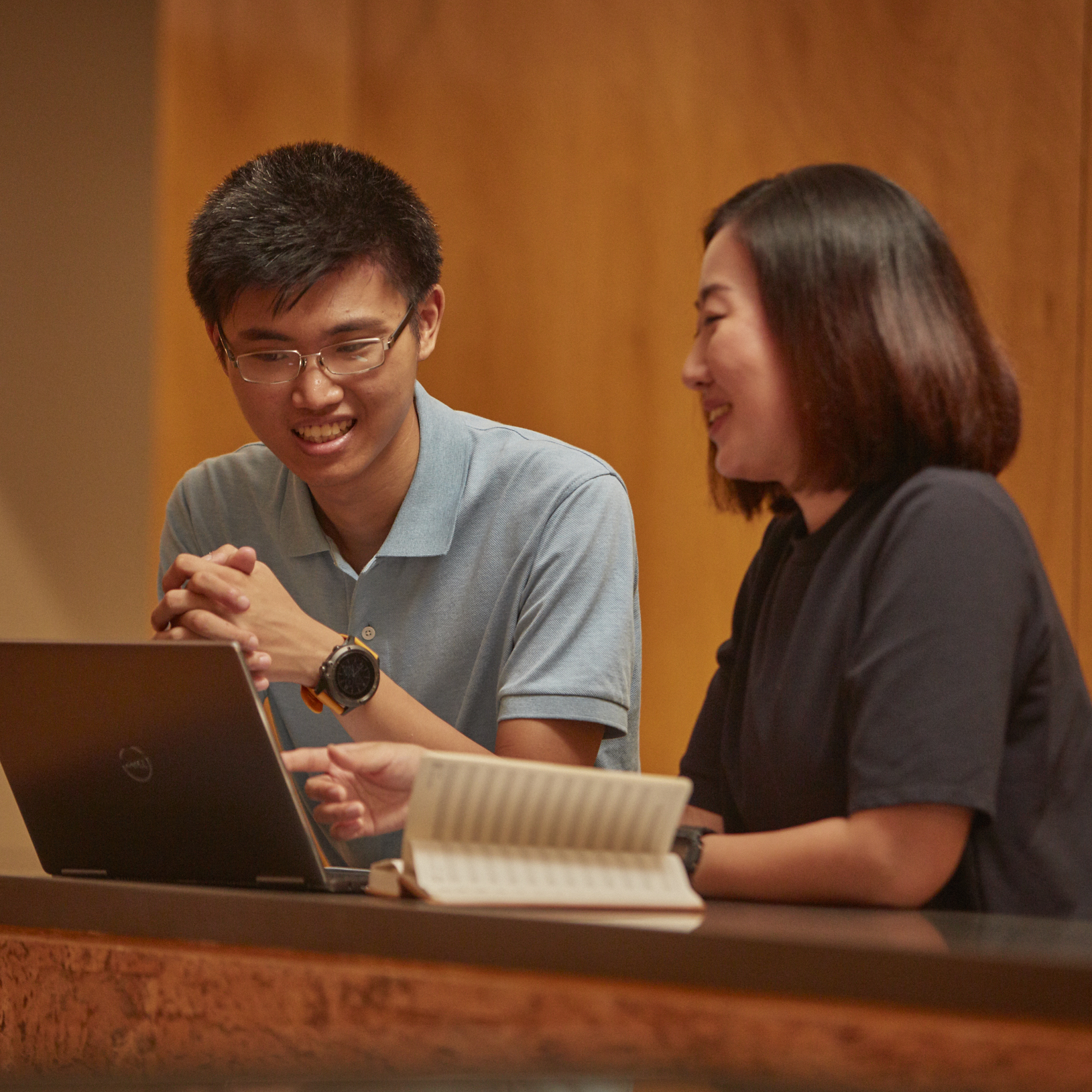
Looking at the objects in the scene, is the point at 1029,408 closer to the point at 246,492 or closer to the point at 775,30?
the point at 775,30

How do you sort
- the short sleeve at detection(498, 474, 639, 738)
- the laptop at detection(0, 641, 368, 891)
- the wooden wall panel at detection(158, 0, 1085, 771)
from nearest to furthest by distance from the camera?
1. the laptop at detection(0, 641, 368, 891)
2. the short sleeve at detection(498, 474, 639, 738)
3. the wooden wall panel at detection(158, 0, 1085, 771)

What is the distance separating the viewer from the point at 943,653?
1.01m

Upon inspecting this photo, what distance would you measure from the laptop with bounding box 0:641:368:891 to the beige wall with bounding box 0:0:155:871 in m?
1.59

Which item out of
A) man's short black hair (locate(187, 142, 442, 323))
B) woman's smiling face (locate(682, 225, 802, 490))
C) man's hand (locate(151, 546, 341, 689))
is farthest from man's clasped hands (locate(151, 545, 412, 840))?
woman's smiling face (locate(682, 225, 802, 490))

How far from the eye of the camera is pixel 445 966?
0.84 m

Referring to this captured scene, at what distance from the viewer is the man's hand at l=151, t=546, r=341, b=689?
1430mm

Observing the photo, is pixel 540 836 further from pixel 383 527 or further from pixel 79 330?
pixel 79 330

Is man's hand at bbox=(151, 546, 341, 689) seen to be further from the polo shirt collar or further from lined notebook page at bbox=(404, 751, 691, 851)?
lined notebook page at bbox=(404, 751, 691, 851)

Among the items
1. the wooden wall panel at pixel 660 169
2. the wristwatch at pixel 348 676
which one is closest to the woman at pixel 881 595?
the wristwatch at pixel 348 676

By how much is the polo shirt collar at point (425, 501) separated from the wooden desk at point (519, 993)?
2.39 feet

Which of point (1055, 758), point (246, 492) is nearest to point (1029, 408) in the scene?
point (246, 492)

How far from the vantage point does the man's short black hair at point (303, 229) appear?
156 centimetres

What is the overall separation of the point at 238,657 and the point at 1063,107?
291 centimetres

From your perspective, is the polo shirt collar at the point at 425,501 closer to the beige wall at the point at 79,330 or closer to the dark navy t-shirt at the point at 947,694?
the dark navy t-shirt at the point at 947,694
